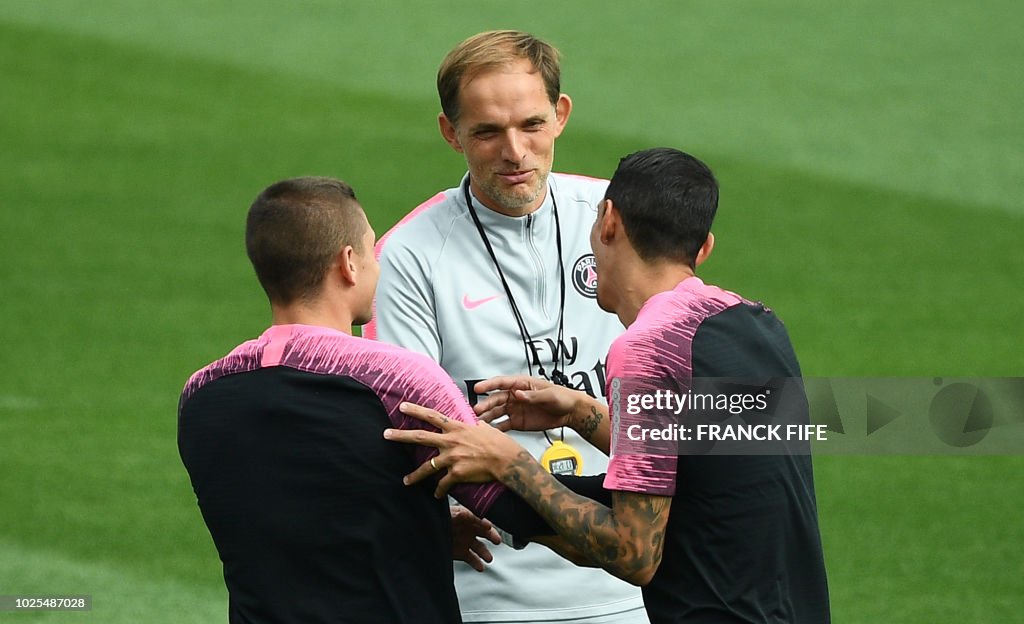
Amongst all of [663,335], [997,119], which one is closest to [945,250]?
[997,119]

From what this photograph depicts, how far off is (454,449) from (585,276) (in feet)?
3.88

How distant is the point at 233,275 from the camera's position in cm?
1214

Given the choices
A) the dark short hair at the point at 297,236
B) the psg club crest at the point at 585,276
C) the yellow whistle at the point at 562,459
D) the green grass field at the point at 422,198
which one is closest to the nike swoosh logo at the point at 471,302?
the psg club crest at the point at 585,276

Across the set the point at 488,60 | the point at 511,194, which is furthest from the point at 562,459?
the point at 488,60

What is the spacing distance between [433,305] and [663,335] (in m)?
1.07

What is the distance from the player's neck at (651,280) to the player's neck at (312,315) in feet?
2.09

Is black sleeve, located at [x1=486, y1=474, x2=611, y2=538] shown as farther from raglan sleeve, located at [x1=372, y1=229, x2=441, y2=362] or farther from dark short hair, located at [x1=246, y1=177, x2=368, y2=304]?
raglan sleeve, located at [x1=372, y1=229, x2=441, y2=362]

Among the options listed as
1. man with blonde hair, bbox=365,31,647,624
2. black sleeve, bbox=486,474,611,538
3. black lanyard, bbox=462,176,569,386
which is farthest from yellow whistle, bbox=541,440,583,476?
black sleeve, bbox=486,474,611,538

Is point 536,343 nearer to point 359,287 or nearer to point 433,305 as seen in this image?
point 433,305

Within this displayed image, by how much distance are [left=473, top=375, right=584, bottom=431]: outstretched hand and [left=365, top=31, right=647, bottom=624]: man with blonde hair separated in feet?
0.77

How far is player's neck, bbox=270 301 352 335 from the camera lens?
10.9ft

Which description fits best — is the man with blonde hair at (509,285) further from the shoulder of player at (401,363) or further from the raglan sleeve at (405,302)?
the shoulder of player at (401,363)

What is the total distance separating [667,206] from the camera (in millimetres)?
3334

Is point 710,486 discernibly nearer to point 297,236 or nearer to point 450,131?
point 297,236
